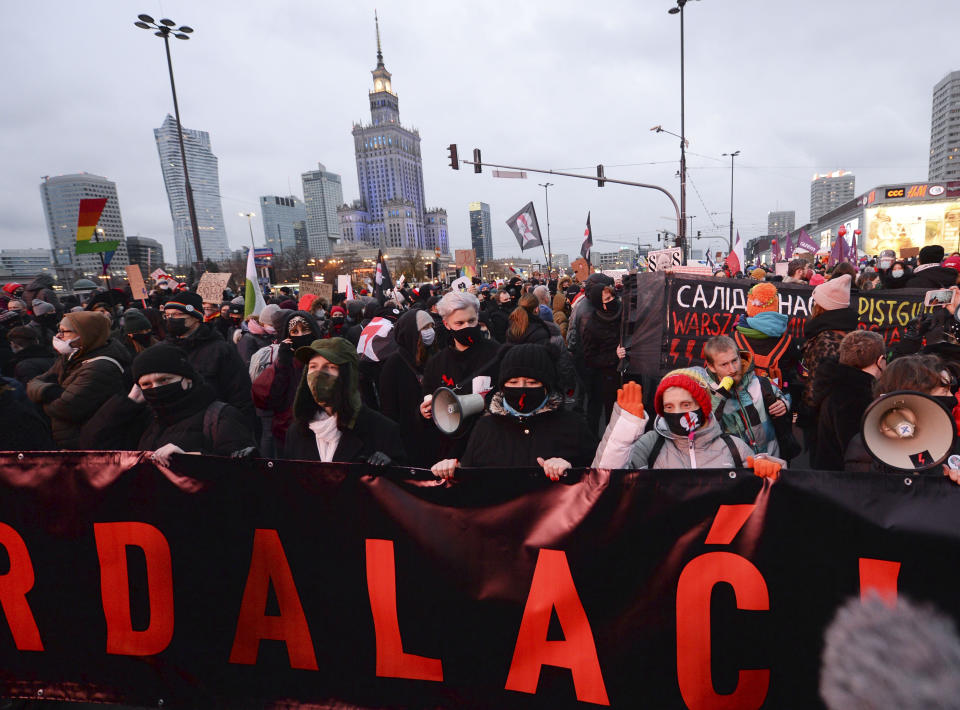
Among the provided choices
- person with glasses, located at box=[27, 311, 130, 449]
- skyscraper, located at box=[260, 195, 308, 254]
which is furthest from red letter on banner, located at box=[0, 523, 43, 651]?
skyscraper, located at box=[260, 195, 308, 254]

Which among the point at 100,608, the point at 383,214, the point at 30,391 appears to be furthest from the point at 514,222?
the point at 383,214

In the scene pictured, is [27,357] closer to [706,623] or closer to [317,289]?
[317,289]

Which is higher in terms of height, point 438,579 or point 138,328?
point 138,328

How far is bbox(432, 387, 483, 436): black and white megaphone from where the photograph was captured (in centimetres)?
233

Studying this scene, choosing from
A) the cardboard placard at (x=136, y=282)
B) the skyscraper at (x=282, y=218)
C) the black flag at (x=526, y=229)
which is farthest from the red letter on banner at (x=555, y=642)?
the skyscraper at (x=282, y=218)

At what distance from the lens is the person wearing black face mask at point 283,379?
3723mm

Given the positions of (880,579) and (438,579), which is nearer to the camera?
(880,579)

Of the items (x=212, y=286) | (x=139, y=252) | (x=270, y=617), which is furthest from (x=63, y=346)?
(x=139, y=252)

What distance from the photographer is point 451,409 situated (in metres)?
2.37

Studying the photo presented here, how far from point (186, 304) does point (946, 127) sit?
206829 mm

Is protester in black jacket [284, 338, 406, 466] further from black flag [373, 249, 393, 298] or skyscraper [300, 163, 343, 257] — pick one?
skyscraper [300, 163, 343, 257]

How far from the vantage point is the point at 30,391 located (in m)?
3.37

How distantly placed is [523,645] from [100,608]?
6.35ft

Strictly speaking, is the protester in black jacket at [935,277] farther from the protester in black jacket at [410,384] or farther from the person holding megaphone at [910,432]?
the protester in black jacket at [410,384]
